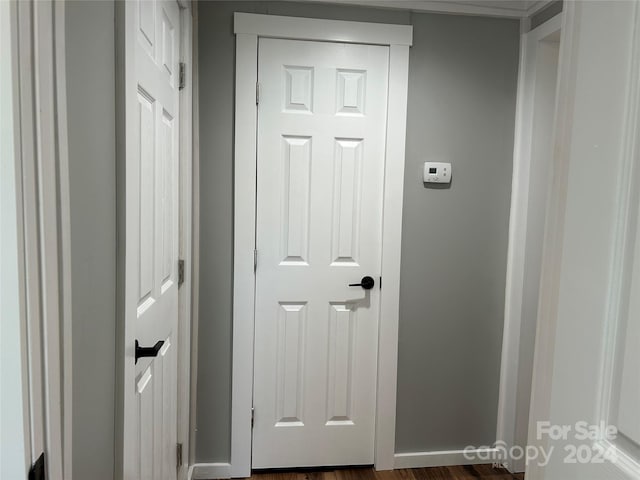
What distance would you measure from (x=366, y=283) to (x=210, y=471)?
3.84 ft

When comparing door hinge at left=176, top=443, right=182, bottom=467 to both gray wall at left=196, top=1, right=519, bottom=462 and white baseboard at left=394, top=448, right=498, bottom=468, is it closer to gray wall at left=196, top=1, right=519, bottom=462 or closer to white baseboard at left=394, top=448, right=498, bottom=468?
gray wall at left=196, top=1, right=519, bottom=462

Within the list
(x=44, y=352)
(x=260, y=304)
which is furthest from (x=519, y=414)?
(x=44, y=352)

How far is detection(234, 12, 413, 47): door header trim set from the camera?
193 cm

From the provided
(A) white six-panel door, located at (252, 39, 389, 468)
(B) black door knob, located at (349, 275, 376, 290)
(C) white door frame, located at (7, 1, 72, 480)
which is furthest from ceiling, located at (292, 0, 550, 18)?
(C) white door frame, located at (7, 1, 72, 480)

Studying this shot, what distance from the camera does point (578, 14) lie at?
0.62m

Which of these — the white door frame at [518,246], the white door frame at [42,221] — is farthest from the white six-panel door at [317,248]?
the white door frame at [42,221]

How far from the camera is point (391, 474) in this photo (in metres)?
2.16

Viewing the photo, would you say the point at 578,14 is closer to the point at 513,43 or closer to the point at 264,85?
the point at 264,85

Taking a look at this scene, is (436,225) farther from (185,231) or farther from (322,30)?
(185,231)

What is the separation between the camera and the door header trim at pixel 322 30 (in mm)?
1931

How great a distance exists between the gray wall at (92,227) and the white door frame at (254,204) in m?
1.05

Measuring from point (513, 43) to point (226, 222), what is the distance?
165 centimetres

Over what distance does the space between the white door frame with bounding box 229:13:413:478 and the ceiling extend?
9 cm

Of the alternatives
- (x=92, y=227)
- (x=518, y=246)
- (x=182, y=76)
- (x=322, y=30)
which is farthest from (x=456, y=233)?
(x=92, y=227)
